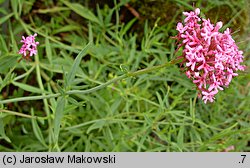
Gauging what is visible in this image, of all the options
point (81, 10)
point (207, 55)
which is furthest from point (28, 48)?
point (81, 10)

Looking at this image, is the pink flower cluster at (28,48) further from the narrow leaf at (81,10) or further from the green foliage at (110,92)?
the narrow leaf at (81,10)

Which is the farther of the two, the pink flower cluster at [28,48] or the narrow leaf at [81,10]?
the narrow leaf at [81,10]

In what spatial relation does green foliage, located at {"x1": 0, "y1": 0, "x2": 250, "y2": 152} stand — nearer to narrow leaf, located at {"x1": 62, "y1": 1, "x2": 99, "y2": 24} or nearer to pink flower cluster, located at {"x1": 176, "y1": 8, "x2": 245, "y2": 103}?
narrow leaf, located at {"x1": 62, "y1": 1, "x2": 99, "y2": 24}

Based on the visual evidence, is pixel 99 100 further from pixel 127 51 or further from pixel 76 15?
pixel 76 15

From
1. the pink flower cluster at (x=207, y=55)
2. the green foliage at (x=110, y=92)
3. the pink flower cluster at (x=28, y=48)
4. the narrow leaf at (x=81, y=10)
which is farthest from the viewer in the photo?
the narrow leaf at (x=81, y=10)

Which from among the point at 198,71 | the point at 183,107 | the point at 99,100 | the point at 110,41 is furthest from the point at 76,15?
the point at 198,71

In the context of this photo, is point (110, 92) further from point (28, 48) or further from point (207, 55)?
point (207, 55)

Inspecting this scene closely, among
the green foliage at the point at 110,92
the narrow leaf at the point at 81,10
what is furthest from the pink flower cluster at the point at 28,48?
the narrow leaf at the point at 81,10
